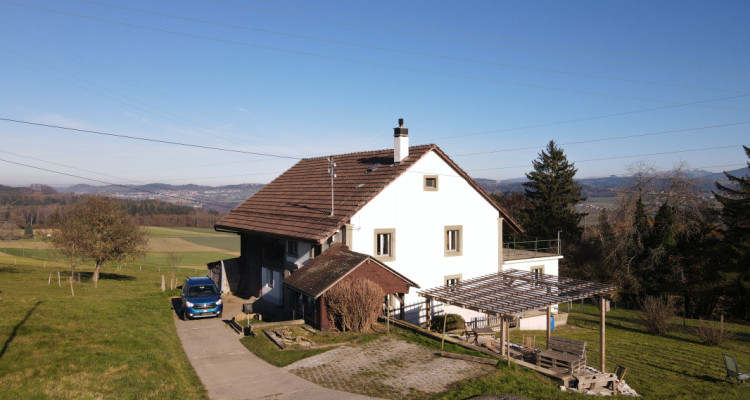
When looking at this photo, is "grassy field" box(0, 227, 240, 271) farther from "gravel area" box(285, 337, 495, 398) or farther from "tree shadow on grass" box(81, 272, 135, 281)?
"gravel area" box(285, 337, 495, 398)

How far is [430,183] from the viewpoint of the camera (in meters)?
24.8

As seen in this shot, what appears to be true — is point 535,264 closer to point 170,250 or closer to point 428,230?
point 428,230

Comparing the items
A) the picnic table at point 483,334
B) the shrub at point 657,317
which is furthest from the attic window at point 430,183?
the shrub at point 657,317

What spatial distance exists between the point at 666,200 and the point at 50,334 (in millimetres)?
44525

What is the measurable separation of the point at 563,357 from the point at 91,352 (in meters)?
13.3

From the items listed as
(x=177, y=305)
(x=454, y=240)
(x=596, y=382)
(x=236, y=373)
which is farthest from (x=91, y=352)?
(x=454, y=240)

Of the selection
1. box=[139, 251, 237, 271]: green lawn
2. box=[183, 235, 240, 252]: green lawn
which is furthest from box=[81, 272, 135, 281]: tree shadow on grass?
box=[183, 235, 240, 252]: green lawn

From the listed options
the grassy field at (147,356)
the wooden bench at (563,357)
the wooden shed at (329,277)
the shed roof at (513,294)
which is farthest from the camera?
the wooden shed at (329,277)

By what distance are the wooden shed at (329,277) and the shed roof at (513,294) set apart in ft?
5.61

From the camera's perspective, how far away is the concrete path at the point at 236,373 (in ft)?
39.6

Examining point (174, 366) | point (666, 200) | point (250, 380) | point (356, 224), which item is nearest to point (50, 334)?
point (174, 366)

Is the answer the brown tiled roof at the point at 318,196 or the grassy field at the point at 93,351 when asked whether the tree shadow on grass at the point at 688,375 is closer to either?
the brown tiled roof at the point at 318,196

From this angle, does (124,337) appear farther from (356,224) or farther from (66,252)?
(66,252)

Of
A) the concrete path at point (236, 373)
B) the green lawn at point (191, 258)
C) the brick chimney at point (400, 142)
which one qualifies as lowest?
the green lawn at point (191, 258)
